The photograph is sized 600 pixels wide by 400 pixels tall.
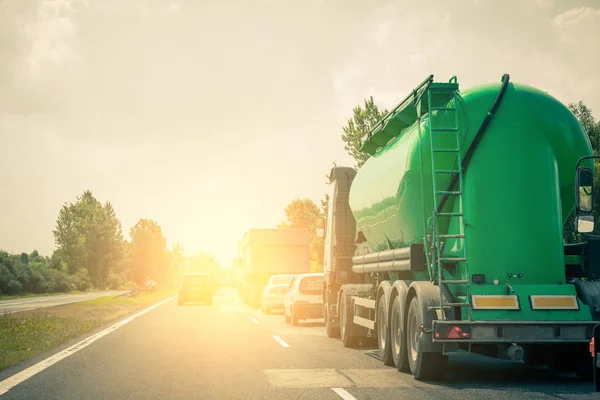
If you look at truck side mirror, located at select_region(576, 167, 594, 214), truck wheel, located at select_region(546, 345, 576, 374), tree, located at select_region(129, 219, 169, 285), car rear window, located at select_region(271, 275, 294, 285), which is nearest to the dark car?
car rear window, located at select_region(271, 275, 294, 285)

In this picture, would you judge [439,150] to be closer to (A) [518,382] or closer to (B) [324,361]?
(A) [518,382]

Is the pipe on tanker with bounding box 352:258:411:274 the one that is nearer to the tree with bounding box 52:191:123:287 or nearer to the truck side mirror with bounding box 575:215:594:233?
the truck side mirror with bounding box 575:215:594:233

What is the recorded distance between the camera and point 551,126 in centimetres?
952

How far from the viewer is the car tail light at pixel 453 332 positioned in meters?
8.53

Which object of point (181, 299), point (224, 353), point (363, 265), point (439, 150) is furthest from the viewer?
point (181, 299)

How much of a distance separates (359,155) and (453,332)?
3888 centimetres

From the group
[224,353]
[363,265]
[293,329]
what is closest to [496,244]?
[363,265]

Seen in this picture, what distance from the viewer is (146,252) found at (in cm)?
14600

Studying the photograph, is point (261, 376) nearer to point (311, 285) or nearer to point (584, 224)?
point (584, 224)

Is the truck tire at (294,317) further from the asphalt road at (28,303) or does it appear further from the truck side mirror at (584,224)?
the truck side mirror at (584,224)

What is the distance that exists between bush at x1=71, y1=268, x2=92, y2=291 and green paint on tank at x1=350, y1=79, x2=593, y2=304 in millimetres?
77792

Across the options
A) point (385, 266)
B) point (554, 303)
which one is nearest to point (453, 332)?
point (554, 303)

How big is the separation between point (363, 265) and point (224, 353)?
10.8 ft

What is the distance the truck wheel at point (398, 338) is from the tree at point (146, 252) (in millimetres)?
135973
